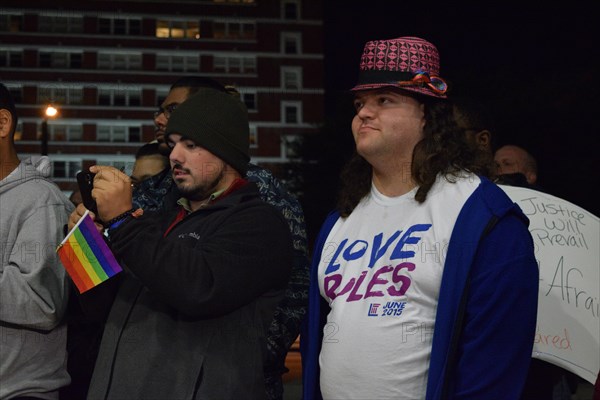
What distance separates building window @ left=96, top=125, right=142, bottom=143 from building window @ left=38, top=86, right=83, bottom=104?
7.88 feet

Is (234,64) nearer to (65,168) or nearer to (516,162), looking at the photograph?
(65,168)

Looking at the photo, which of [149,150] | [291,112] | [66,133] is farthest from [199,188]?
[66,133]

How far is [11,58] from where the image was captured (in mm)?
47719

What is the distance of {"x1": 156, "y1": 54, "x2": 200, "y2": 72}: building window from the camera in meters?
48.3

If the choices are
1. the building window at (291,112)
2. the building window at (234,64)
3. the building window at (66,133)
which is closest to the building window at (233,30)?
the building window at (234,64)

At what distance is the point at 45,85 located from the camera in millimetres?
46281

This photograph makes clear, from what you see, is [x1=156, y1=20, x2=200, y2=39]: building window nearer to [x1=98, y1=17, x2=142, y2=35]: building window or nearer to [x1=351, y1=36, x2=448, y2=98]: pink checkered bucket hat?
[x1=98, y1=17, x2=142, y2=35]: building window

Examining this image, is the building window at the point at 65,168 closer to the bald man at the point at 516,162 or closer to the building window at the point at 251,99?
the building window at the point at 251,99

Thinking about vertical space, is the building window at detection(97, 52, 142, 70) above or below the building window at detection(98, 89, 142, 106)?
above

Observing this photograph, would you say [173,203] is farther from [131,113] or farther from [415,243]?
[131,113]

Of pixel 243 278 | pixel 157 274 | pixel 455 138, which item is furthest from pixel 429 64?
pixel 157 274

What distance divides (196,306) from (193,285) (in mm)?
61

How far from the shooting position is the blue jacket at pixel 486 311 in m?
2.16

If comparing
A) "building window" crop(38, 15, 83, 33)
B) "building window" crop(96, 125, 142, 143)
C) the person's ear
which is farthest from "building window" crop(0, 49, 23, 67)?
the person's ear
